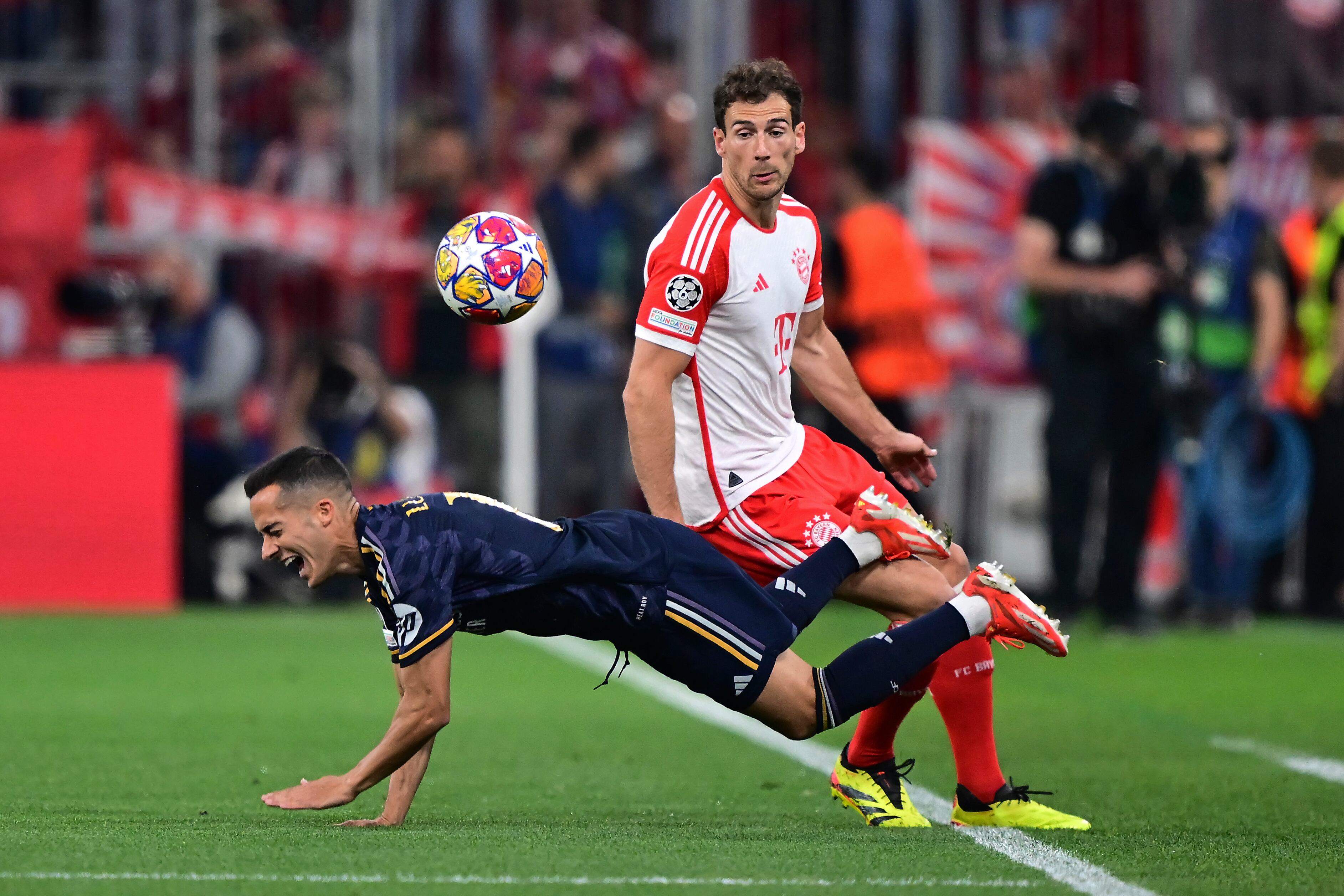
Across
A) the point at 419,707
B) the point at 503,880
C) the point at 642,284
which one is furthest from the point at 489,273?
the point at 642,284

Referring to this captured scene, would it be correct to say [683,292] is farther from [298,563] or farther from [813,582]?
[298,563]

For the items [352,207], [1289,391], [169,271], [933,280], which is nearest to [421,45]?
[352,207]

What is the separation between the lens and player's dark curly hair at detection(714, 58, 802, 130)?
617 cm

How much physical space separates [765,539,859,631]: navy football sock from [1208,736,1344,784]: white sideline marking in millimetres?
2027

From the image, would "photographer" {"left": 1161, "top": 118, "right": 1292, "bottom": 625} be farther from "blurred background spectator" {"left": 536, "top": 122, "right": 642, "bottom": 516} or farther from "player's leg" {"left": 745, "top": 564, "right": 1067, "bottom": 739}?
"player's leg" {"left": 745, "top": 564, "right": 1067, "bottom": 739}

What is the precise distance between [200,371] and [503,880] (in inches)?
375

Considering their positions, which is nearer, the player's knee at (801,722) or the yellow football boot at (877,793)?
the player's knee at (801,722)

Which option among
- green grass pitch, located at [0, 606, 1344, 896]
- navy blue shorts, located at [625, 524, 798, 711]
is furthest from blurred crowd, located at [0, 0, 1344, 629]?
navy blue shorts, located at [625, 524, 798, 711]

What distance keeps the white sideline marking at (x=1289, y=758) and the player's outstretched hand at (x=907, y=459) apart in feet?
5.58

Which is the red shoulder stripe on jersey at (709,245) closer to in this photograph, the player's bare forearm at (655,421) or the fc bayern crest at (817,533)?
the player's bare forearm at (655,421)

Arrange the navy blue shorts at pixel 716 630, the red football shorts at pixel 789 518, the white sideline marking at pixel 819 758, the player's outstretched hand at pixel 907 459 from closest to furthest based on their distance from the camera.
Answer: the white sideline marking at pixel 819 758
the navy blue shorts at pixel 716 630
the red football shorts at pixel 789 518
the player's outstretched hand at pixel 907 459

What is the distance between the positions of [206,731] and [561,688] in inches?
83.6

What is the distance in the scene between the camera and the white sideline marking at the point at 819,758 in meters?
5.11

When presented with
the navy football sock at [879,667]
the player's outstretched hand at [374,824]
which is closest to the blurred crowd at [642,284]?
the navy football sock at [879,667]
